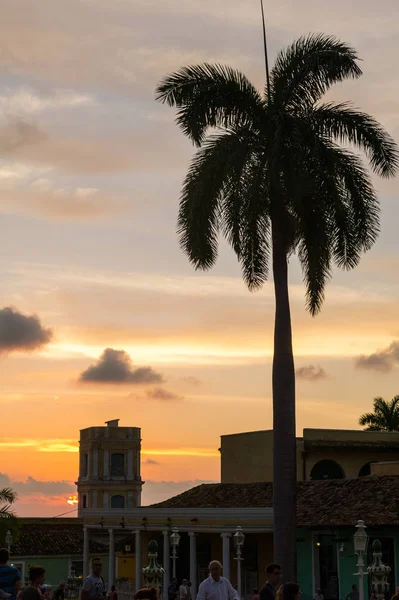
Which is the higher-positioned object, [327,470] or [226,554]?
[327,470]

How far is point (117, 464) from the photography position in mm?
92500

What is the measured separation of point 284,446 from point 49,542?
3958 centimetres

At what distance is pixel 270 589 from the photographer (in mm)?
15508

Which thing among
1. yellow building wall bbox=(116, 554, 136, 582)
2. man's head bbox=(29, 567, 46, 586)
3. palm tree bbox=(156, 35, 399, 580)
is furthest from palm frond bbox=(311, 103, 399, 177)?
yellow building wall bbox=(116, 554, 136, 582)

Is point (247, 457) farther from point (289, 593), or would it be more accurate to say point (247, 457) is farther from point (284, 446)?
point (289, 593)

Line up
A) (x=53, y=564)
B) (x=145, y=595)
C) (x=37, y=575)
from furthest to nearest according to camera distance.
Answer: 1. (x=53, y=564)
2. (x=37, y=575)
3. (x=145, y=595)

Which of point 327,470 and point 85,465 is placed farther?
point 85,465

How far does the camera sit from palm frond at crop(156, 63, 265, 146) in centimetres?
2683

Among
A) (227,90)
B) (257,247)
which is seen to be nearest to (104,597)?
(257,247)

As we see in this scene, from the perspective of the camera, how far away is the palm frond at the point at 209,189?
2633 centimetres

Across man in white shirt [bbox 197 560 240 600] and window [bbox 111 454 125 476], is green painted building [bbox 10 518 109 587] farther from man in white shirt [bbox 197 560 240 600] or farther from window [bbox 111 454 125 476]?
man in white shirt [bbox 197 560 240 600]

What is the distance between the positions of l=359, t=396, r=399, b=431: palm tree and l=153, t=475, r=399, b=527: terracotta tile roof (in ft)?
74.9

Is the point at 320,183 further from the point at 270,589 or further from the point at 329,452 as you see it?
the point at 329,452

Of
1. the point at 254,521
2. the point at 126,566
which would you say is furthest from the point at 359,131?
the point at 126,566
